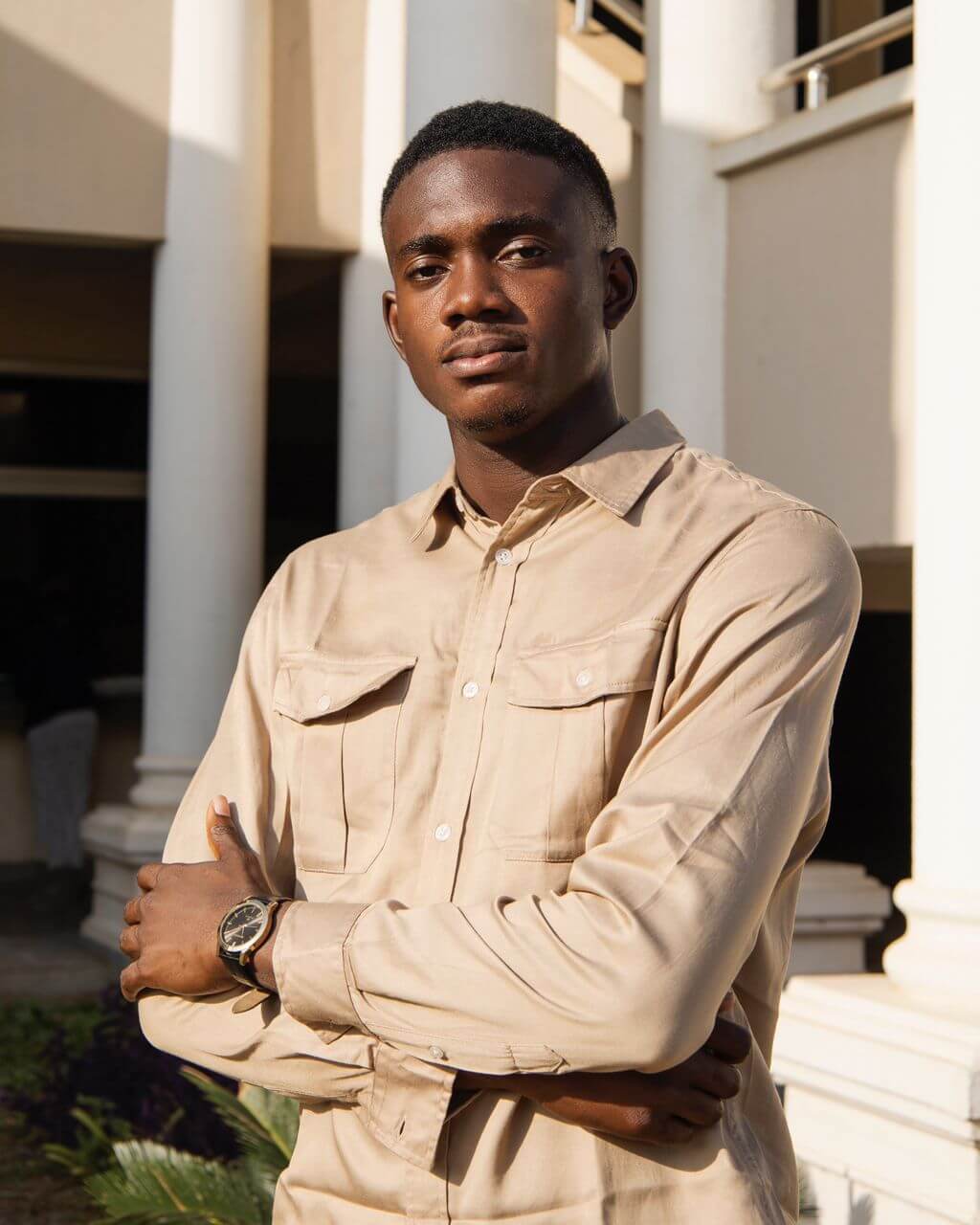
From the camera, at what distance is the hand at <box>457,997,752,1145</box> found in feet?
5.52

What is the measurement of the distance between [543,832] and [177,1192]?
10.4 ft

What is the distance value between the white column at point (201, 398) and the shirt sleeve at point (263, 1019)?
21.1 ft

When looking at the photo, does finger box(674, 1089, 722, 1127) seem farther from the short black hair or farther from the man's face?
the short black hair

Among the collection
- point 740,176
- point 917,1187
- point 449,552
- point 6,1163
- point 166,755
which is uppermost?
point 740,176

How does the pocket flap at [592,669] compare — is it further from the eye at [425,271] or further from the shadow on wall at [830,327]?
the shadow on wall at [830,327]

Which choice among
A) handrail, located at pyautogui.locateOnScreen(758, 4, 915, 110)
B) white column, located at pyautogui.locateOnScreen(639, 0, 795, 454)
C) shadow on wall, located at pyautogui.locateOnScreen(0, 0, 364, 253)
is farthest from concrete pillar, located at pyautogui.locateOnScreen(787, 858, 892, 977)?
shadow on wall, located at pyautogui.locateOnScreen(0, 0, 364, 253)

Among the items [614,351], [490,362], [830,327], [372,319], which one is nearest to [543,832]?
[490,362]

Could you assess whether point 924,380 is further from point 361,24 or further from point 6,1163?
point 361,24

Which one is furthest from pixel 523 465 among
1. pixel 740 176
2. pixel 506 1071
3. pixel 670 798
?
pixel 740 176

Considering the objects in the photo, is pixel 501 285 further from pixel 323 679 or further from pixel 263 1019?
pixel 263 1019

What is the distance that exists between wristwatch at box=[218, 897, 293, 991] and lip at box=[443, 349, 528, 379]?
64 centimetres

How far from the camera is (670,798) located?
1.70 metres

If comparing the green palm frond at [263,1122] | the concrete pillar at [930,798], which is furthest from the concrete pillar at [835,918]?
the green palm frond at [263,1122]

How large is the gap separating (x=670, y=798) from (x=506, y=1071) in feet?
1.05
